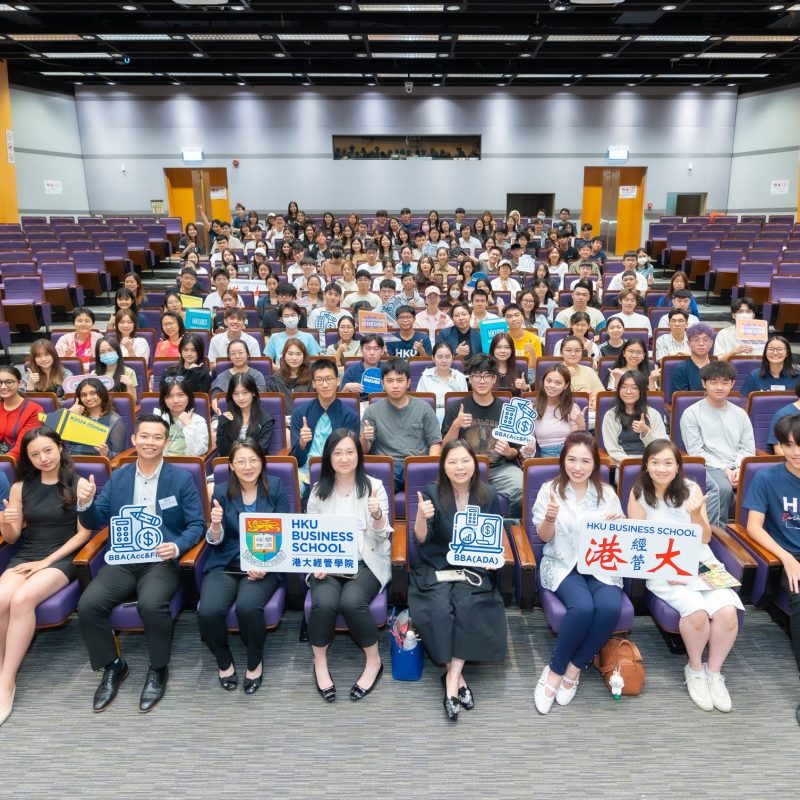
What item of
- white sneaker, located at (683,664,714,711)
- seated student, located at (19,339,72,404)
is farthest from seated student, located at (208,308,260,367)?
white sneaker, located at (683,664,714,711)

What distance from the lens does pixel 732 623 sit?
278cm

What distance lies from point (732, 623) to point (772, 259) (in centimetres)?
832

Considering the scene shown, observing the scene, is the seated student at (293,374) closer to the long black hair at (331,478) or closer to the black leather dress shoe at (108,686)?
the long black hair at (331,478)

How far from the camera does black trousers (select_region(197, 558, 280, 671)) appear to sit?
9.37 feet

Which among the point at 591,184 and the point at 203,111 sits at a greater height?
the point at 203,111

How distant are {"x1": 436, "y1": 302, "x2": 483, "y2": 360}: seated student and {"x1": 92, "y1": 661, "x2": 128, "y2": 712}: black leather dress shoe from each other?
11.6ft

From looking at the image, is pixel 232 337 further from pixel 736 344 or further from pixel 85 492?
pixel 736 344

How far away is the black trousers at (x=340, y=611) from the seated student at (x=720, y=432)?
214 centimetres

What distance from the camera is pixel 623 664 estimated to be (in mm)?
2844

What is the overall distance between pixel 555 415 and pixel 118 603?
268 centimetres

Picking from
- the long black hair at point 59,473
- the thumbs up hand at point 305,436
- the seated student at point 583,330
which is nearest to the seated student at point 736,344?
the seated student at point 583,330

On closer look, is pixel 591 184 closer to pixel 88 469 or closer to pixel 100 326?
pixel 100 326

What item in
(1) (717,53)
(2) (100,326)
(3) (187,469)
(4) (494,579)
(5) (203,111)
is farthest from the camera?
(5) (203,111)

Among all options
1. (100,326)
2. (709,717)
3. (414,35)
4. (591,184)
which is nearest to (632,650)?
(709,717)
